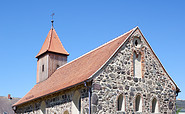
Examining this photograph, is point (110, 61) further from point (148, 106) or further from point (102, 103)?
point (148, 106)

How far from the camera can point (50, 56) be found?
103 feet

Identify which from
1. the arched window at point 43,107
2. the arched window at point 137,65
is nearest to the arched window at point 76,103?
the arched window at point 137,65

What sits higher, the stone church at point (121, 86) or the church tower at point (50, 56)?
the church tower at point (50, 56)

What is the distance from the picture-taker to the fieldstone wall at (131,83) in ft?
60.1

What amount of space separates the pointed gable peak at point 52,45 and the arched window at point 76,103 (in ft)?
38.7

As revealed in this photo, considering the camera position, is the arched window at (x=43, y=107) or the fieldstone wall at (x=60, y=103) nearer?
the fieldstone wall at (x=60, y=103)

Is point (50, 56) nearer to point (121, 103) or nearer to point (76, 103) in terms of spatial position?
point (76, 103)

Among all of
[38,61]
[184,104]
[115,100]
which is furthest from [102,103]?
[184,104]

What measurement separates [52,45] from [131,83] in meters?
14.1

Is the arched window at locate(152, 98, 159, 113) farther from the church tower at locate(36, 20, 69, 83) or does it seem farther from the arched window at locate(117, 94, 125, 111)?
the church tower at locate(36, 20, 69, 83)

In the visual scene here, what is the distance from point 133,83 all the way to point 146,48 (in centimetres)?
283

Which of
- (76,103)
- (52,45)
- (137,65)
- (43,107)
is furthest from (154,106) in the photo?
(52,45)

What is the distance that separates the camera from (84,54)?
86.8 ft

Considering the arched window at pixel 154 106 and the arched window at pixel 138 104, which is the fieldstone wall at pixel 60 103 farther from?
the arched window at pixel 154 106
